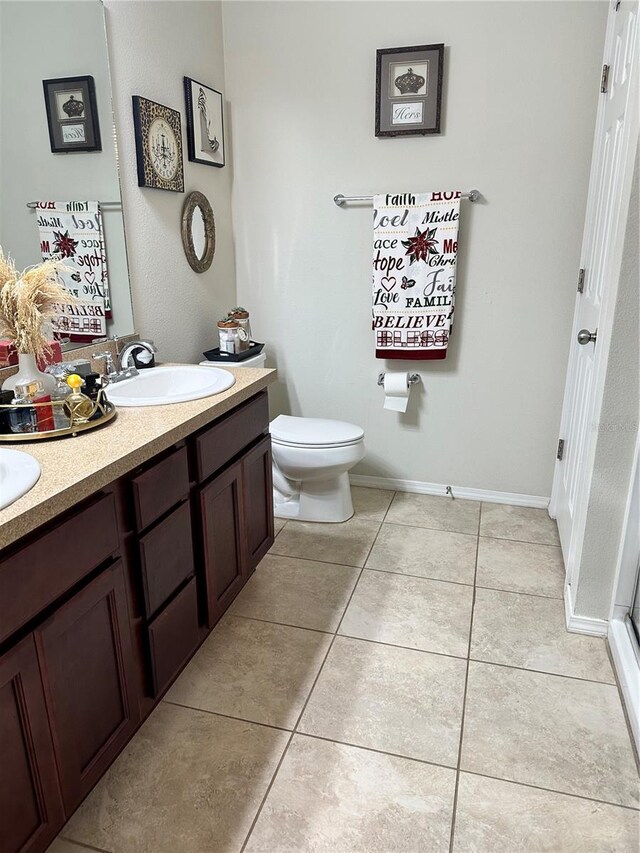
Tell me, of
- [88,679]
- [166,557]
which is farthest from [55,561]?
[166,557]

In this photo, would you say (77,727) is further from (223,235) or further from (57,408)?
(223,235)

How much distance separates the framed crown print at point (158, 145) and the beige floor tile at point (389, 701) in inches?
71.8

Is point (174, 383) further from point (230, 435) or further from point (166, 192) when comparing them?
point (166, 192)

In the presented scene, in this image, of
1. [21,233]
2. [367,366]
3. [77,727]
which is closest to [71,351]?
[21,233]

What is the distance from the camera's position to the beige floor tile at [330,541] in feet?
8.03

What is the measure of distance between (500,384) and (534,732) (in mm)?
1592

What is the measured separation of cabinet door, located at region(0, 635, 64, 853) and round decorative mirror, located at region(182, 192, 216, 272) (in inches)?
74.3

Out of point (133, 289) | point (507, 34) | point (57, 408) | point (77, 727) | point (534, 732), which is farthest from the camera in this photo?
point (507, 34)

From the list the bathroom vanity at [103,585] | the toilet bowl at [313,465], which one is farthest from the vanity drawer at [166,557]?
the toilet bowl at [313,465]

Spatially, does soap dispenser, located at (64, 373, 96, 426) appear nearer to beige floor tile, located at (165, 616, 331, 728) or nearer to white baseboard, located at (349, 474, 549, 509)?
beige floor tile, located at (165, 616, 331, 728)

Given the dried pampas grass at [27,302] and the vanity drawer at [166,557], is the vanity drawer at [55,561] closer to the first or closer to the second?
the vanity drawer at [166,557]

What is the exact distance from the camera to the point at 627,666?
168 cm

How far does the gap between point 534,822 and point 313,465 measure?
1493 millimetres

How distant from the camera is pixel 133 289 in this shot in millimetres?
2211
